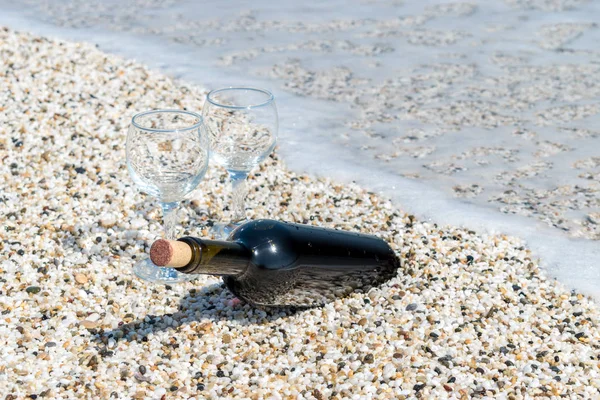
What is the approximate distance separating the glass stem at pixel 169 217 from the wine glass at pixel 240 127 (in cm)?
35

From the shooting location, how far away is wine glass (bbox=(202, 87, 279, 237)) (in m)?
3.40

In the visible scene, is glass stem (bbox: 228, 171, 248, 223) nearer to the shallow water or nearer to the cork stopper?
the cork stopper

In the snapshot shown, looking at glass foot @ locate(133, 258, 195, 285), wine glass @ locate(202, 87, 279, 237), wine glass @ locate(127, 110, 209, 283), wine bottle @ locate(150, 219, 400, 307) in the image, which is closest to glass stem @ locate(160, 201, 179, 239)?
wine glass @ locate(127, 110, 209, 283)

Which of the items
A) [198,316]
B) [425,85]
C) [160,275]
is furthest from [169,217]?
[425,85]

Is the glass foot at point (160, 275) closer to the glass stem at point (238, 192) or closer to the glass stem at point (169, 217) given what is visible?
the glass stem at point (169, 217)

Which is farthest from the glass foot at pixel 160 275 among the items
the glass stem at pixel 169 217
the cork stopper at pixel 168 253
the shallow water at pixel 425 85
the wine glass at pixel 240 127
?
the shallow water at pixel 425 85

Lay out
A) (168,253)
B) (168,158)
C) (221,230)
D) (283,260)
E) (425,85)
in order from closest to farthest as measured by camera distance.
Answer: (168,253) < (283,260) < (168,158) < (221,230) < (425,85)

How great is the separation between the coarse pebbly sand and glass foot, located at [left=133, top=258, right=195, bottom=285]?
0.04m

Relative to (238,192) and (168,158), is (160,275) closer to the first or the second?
(238,192)

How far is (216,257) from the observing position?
2.67m

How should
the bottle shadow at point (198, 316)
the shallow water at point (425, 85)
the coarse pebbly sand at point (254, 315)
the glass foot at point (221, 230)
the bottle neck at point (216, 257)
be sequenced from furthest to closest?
the shallow water at point (425, 85) < the glass foot at point (221, 230) < the bottle shadow at point (198, 316) < the coarse pebbly sand at point (254, 315) < the bottle neck at point (216, 257)

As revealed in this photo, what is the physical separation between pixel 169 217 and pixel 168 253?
87 centimetres

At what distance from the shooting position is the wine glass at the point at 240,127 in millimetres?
3398

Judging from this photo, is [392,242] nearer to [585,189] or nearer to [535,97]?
[585,189]
